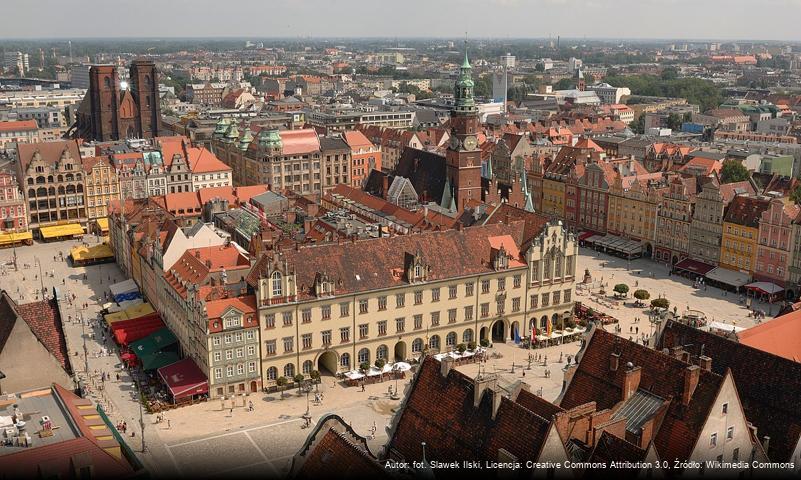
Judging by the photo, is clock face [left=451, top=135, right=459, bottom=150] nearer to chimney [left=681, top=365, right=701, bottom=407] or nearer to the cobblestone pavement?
the cobblestone pavement

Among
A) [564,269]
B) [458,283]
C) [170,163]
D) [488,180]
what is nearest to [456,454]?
[458,283]

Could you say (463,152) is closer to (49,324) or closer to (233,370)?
(233,370)

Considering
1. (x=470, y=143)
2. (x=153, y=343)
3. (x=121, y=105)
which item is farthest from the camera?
(x=121, y=105)

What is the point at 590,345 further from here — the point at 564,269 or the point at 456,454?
the point at 564,269

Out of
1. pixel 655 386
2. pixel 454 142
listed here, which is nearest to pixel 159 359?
pixel 655 386

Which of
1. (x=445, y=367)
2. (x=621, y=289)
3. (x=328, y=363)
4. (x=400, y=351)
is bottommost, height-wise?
(x=328, y=363)

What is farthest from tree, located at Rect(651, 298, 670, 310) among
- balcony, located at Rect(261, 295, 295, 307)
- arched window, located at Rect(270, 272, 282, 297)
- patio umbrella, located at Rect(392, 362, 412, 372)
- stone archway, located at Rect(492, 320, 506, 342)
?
arched window, located at Rect(270, 272, 282, 297)
